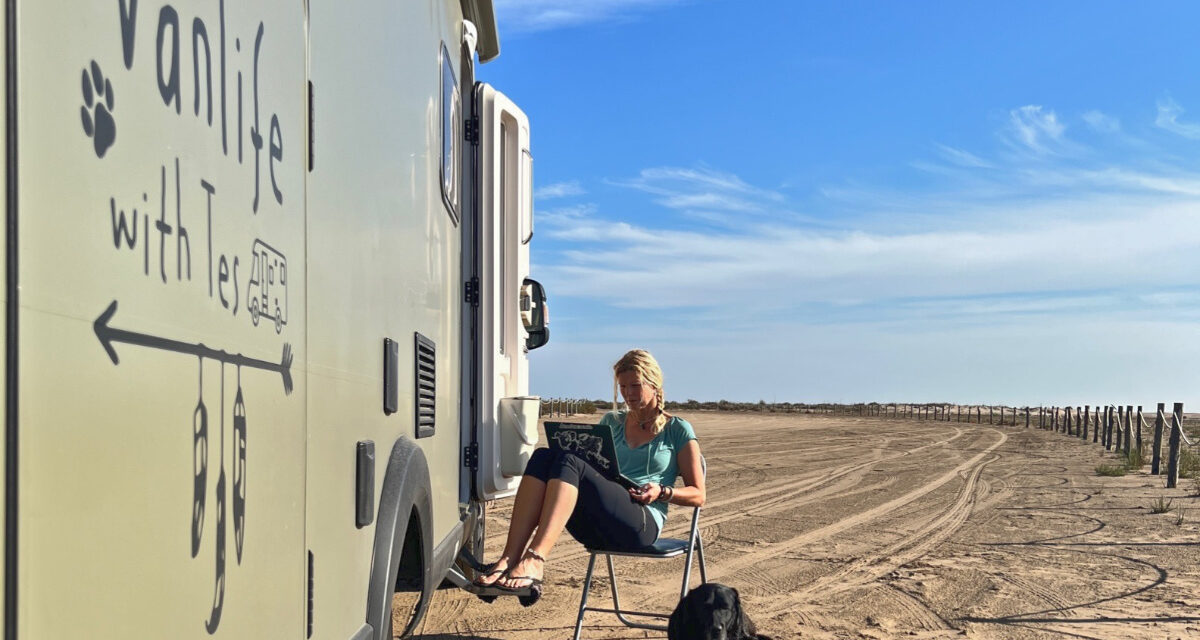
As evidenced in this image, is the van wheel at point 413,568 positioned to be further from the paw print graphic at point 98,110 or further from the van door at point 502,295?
the paw print graphic at point 98,110

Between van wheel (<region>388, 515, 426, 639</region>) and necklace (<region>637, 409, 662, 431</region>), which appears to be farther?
necklace (<region>637, 409, 662, 431</region>)

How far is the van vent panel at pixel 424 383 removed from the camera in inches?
128

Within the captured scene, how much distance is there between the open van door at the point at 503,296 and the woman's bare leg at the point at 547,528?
446mm

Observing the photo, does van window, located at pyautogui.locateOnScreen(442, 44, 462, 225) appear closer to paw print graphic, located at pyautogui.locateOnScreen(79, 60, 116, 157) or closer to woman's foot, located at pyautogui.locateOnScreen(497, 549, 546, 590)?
woman's foot, located at pyautogui.locateOnScreen(497, 549, 546, 590)

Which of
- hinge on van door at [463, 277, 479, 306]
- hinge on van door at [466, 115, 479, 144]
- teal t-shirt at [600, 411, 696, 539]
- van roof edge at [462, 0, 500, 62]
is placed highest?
van roof edge at [462, 0, 500, 62]

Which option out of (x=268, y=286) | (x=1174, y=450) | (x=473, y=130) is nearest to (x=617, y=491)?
(x=473, y=130)

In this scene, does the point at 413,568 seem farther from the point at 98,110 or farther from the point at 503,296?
the point at 98,110

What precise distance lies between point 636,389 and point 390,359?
2422 mm

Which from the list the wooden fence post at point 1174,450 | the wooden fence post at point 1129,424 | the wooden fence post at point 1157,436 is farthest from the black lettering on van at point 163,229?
the wooden fence post at point 1129,424

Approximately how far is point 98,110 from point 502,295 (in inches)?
166

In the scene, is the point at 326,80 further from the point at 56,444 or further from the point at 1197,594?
the point at 1197,594

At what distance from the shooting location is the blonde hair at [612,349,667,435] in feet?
16.9

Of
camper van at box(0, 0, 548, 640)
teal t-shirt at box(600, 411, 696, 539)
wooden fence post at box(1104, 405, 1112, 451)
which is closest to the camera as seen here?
camper van at box(0, 0, 548, 640)

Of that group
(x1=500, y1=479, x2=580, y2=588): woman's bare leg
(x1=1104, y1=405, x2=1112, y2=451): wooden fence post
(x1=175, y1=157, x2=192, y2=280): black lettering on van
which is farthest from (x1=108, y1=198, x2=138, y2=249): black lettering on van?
(x1=1104, y1=405, x2=1112, y2=451): wooden fence post
